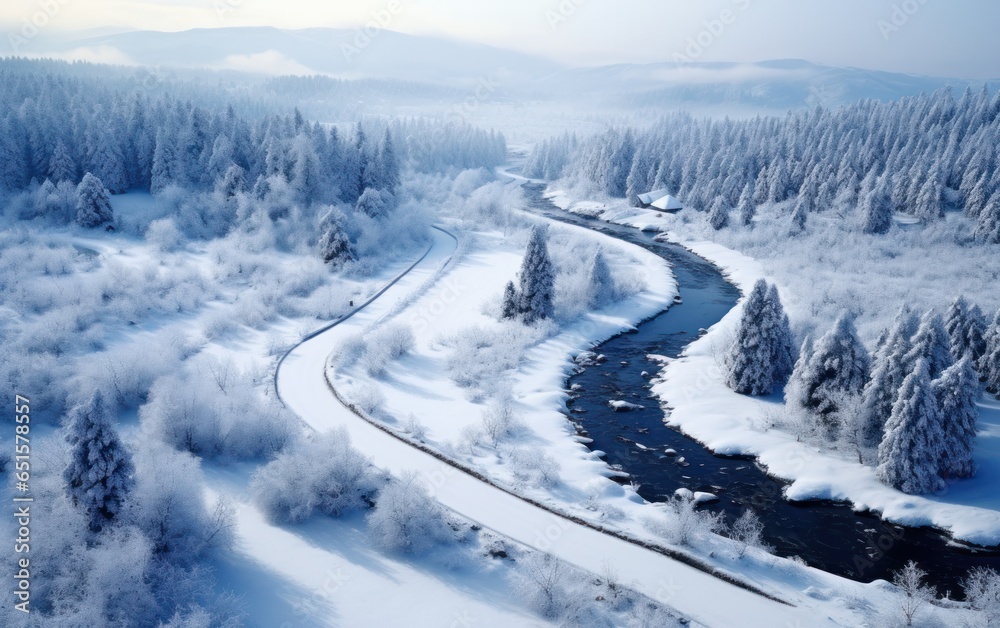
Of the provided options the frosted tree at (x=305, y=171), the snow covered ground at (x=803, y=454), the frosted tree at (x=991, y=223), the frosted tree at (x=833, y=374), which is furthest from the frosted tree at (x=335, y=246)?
the frosted tree at (x=991, y=223)

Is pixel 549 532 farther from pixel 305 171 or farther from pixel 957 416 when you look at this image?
pixel 305 171

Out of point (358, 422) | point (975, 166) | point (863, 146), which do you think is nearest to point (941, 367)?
point (358, 422)

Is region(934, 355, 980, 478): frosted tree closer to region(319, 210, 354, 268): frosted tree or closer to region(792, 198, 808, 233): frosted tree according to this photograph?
region(319, 210, 354, 268): frosted tree

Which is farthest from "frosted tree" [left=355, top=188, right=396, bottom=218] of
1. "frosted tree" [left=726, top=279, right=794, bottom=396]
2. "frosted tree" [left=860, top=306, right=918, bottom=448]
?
"frosted tree" [left=860, top=306, right=918, bottom=448]

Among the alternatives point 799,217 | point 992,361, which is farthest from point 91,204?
point 799,217

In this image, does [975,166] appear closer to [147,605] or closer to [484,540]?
[484,540]

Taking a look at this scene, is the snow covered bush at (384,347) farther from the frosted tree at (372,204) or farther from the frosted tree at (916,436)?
the frosted tree at (372,204)

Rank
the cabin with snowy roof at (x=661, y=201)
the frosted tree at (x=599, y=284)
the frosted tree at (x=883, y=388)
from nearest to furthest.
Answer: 1. the frosted tree at (x=883, y=388)
2. the frosted tree at (x=599, y=284)
3. the cabin with snowy roof at (x=661, y=201)
